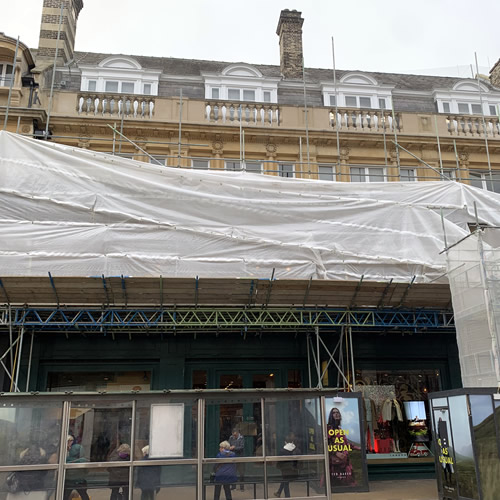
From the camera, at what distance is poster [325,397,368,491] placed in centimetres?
1264

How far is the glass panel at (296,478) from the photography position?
986 cm

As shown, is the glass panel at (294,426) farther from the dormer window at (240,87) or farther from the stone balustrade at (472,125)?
the dormer window at (240,87)

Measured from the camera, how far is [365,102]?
22.4 metres

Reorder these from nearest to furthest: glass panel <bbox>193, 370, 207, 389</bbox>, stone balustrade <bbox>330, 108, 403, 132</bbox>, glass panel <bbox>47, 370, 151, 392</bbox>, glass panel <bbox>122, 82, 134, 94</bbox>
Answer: glass panel <bbox>47, 370, 151, 392</bbox> < glass panel <bbox>193, 370, 207, 389</bbox> < stone balustrade <bbox>330, 108, 403, 132</bbox> < glass panel <bbox>122, 82, 134, 94</bbox>

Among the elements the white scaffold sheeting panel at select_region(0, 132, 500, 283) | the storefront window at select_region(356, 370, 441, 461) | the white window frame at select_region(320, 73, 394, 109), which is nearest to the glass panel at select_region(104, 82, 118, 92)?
the white scaffold sheeting panel at select_region(0, 132, 500, 283)

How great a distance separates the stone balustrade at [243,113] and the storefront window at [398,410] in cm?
925

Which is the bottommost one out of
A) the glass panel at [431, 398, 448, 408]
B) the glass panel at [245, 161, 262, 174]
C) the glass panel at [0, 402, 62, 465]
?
the glass panel at [0, 402, 62, 465]

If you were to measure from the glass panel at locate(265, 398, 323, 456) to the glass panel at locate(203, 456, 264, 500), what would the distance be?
0.48m

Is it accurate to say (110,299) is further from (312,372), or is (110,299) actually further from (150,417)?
(312,372)

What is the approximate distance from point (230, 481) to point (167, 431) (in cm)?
141

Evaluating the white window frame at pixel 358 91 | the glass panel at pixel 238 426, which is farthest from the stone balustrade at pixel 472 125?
the glass panel at pixel 238 426

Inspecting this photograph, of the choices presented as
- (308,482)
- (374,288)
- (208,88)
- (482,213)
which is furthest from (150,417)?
(208,88)

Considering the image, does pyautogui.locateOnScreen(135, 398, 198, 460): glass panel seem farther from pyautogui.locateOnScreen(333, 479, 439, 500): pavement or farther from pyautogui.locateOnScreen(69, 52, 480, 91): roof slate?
pyautogui.locateOnScreen(69, 52, 480, 91): roof slate

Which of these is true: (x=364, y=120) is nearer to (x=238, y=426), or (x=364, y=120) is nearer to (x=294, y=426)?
(x=294, y=426)
